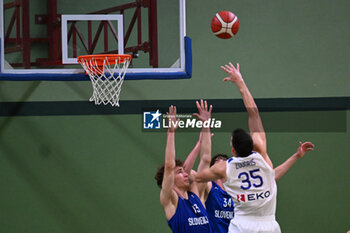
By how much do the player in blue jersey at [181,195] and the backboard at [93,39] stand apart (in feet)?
3.19

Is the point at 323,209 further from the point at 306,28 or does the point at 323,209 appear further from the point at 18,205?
the point at 18,205

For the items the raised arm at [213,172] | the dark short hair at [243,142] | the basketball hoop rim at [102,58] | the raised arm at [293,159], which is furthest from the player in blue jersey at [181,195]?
the basketball hoop rim at [102,58]

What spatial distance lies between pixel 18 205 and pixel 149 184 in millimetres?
1726

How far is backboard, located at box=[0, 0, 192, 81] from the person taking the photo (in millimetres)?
5074

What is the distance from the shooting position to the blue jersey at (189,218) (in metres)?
4.55

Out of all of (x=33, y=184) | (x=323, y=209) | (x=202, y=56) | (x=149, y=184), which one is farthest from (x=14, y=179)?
(x=323, y=209)

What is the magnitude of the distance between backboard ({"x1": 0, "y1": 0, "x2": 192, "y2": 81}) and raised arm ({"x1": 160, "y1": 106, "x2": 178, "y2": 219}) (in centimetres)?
96

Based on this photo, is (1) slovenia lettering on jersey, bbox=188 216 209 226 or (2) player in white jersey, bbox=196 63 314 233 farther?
(1) slovenia lettering on jersey, bbox=188 216 209 226

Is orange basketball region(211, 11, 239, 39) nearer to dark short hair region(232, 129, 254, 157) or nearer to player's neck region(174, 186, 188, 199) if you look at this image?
dark short hair region(232, 129, 254, 157)

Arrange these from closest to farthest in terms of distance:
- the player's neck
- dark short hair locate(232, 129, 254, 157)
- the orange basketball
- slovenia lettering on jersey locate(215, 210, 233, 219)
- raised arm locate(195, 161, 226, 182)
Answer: dark short hair locate(232, 129, 254, 157), raised arm locate(195, 161, 226, 182), the player's neck, slovenia lettering on jersey locate(215, 210, 233, 219), the orange basketball

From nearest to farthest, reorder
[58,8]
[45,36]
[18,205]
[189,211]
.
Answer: [189,211] → [45,36] → [58,8] → [18,205]

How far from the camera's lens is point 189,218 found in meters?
4.59

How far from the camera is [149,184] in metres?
6.70

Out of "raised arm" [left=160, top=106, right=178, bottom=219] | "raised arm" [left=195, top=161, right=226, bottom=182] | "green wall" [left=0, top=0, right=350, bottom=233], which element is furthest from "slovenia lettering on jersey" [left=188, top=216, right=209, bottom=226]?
"green wall" [left=0, top=0, right=350, bottom=233]
